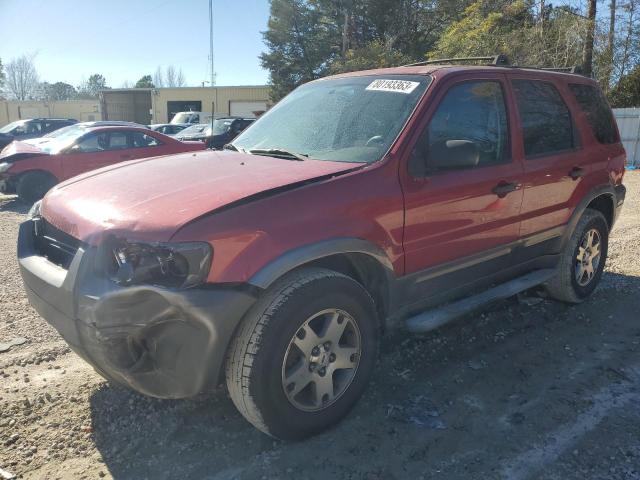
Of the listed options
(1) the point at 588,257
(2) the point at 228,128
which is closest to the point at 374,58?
(2) the point at 228,128

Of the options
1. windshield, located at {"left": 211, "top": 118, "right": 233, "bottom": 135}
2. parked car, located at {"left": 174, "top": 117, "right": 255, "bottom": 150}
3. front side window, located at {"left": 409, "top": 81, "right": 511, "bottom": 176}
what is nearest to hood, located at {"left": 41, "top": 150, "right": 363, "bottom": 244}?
front side window, located at {"left": 409, "top": 81, "right": 511, "bottom": 176}

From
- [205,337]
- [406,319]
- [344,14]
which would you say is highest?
[344,14]

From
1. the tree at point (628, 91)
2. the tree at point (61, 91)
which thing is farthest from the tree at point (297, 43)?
the tree at point (61, 91)

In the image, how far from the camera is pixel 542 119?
413 centimetres

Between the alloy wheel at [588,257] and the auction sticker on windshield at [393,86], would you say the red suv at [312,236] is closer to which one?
the auction sticker on windshield at [393,86]

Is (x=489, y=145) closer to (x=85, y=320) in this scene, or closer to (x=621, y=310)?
(x=621, y=310)

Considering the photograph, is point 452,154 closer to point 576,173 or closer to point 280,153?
point 280,153

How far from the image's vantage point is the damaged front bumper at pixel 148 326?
7.59ft

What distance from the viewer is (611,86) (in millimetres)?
20266

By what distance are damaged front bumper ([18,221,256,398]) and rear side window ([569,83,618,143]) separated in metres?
3.64

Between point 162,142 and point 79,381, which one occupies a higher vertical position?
point 162,142

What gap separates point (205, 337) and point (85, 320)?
1.75 ft

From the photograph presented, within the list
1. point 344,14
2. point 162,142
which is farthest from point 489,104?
point 344,14

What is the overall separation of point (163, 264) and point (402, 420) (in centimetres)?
162
